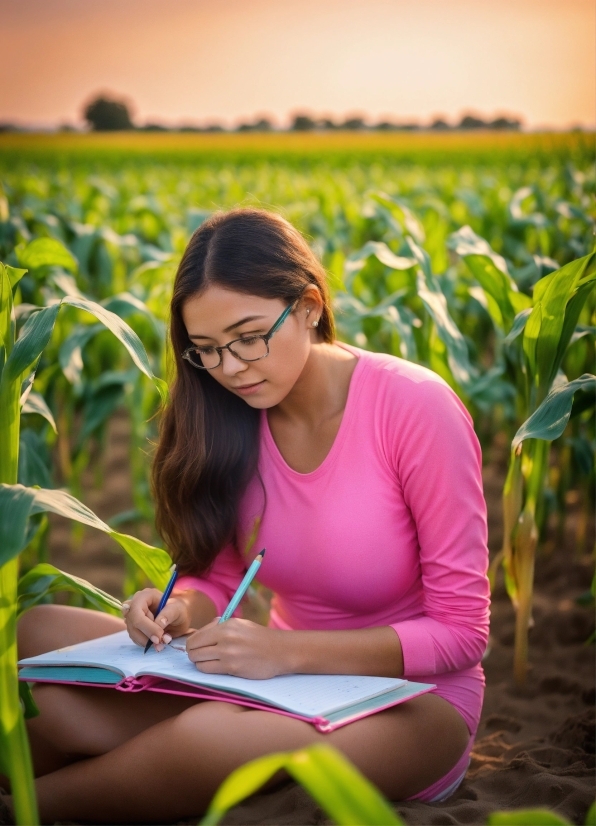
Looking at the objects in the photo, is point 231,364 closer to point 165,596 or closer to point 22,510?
point 165,596

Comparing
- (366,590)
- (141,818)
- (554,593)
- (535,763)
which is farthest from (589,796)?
(554,593)

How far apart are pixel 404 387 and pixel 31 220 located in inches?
126

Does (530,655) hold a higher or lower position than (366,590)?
lower

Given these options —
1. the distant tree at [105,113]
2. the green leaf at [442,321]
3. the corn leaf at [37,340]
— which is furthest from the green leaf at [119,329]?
the distant tree at [105,113]

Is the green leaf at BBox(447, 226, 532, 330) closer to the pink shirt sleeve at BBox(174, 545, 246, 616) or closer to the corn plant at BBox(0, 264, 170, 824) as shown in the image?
the pink shirt sleeve at BBox(174, 545, 246, 616)

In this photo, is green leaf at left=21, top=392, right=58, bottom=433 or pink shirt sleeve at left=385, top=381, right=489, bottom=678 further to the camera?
green leaf at left=21, top=392, right=58, bottom=433

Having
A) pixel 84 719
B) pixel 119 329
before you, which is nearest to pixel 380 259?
pixel 119 329

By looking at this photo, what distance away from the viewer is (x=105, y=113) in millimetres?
30141

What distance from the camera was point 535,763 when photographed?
2.02 metres

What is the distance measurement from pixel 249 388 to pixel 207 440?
0.67ft

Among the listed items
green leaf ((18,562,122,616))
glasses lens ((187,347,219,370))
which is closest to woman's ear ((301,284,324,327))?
glasses lens ((187,347,219,370))

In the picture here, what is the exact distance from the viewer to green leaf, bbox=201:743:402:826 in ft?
2.77

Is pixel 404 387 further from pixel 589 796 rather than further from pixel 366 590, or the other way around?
pixel 589 796

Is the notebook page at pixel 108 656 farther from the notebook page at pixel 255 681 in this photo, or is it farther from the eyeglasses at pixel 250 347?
the eyeglasses at pixel 250 347
